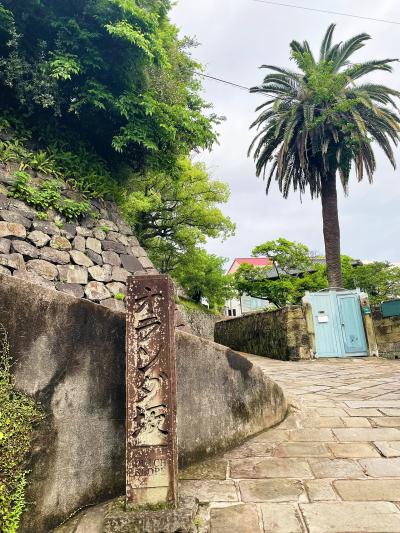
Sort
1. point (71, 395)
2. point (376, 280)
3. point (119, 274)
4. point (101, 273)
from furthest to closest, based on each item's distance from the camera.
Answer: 1. point (376, 280)
2. point (119, 274)
3. point (101, 273)
4. point (71, 395)

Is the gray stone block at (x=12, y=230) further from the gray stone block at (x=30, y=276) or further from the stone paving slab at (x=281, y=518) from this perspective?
the stone paving slab at (x=281, y=518)

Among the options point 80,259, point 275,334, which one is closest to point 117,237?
point 80,259

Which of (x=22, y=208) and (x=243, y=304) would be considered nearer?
(x=22, y=208)

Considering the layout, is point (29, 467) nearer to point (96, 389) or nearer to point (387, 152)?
point (96, 389)

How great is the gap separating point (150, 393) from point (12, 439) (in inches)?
32.0

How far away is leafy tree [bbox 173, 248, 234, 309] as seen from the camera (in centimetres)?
1666

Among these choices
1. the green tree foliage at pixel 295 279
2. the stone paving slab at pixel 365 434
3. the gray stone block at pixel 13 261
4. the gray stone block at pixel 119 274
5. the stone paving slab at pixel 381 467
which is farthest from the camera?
the green tree foliage at pixel 295 279

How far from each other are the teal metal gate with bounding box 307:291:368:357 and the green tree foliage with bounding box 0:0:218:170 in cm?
731

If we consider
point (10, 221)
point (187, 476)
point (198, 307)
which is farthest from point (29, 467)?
point (198, 307)

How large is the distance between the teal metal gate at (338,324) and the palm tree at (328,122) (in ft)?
3.97

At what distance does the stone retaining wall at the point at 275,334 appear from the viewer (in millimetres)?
11156

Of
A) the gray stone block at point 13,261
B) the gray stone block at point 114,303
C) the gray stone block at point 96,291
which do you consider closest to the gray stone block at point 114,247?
the gray stone block at point 96,291

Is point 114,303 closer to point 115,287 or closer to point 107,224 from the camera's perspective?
point 115,287

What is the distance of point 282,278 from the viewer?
18.1 meters
